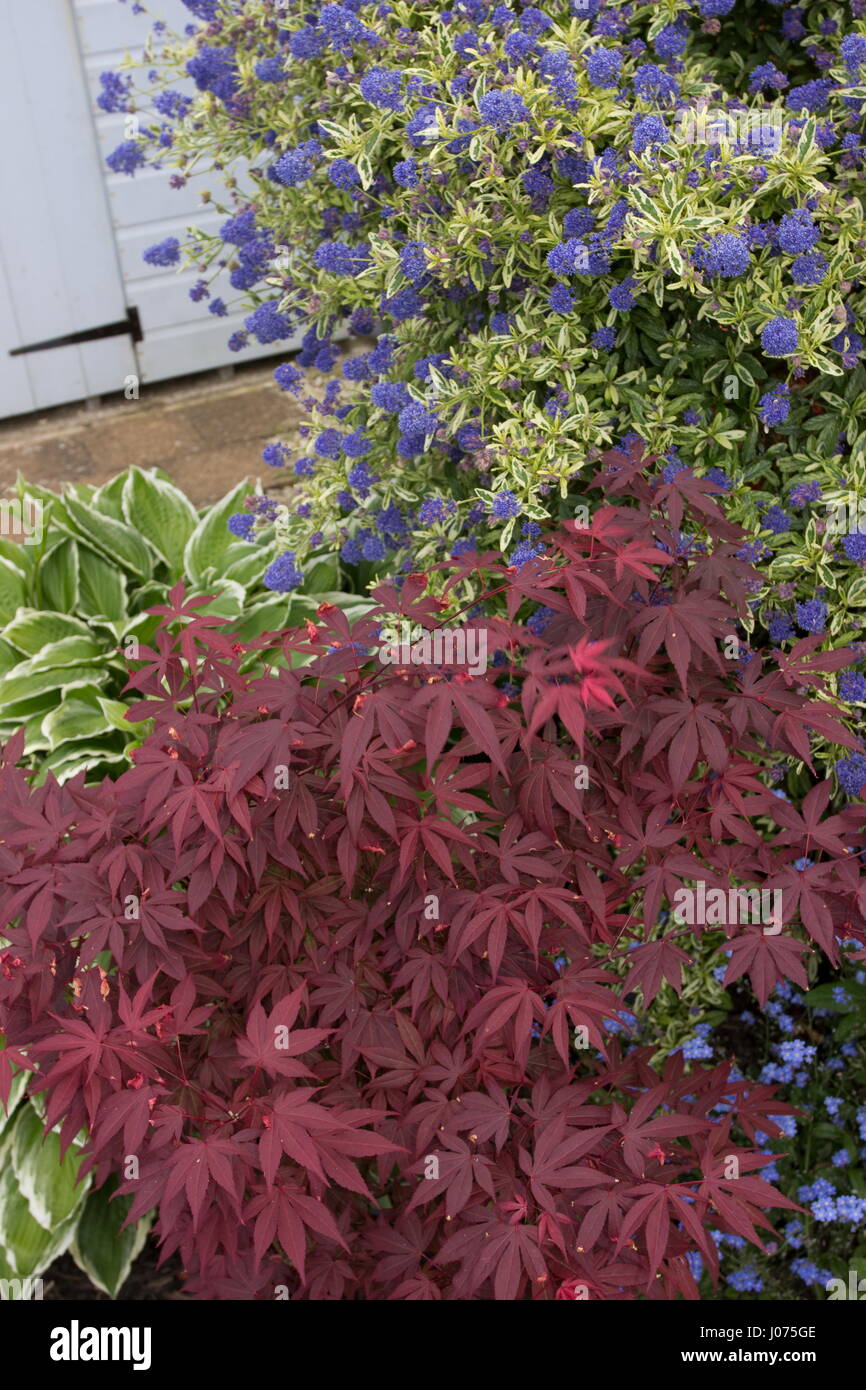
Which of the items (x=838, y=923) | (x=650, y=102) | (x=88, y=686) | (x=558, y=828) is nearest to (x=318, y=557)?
(x=88, y=686)

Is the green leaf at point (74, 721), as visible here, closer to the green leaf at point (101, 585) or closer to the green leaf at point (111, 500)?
the green leaf at point (101, 585)

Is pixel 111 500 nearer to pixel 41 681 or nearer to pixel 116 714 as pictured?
pixel 41 681

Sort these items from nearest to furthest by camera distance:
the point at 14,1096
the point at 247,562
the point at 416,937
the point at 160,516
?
the point at 416,937 < the point at 14,1096 < the point at 247,562 < the point at 160,516

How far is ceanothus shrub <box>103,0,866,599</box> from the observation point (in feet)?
6.61

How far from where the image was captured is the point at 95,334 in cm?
481

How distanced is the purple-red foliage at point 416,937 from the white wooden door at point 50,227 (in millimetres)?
3377

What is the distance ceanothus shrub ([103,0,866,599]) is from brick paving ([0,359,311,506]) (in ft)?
6.21

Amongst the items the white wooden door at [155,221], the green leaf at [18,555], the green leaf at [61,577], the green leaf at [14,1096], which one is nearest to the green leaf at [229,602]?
the green leaf at [61,577]

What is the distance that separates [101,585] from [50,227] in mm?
2122

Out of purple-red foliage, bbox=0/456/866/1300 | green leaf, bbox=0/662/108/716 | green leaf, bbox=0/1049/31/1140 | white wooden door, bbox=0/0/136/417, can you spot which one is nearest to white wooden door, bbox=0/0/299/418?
white wooden door, bbox=0/0/136/417

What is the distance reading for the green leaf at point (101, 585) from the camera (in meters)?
3.11

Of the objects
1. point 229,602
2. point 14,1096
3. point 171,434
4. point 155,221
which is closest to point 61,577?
point 229,602

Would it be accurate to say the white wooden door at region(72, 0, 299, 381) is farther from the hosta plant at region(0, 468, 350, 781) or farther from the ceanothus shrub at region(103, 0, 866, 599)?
the ceanothus shrub at region(103, 0, 866, 599)

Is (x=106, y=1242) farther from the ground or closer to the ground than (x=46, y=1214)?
closer to the ground
